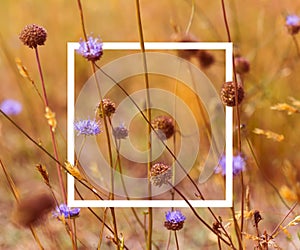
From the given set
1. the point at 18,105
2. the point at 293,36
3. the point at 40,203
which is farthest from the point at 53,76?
the point at 293,36

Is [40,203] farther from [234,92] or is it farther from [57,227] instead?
[234,92]

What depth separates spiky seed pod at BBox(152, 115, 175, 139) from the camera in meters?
0.85

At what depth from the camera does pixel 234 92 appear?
797 mm

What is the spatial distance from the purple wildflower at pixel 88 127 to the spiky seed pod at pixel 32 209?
0.37 ft

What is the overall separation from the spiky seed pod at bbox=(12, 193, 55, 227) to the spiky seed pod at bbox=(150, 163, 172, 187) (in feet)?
0.50

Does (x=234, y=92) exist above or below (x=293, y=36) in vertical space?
below

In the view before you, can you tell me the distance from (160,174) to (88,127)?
117mm

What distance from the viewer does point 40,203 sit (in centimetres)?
85

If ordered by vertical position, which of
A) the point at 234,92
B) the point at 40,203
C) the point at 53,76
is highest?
the point at 53,76

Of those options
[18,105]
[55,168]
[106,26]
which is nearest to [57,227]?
[55,168]

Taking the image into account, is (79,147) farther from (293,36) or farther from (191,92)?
(293,36)

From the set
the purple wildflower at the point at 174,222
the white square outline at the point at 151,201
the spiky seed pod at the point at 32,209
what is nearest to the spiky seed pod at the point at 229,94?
the white square outline at the point at 151,201

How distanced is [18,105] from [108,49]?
0.75ft

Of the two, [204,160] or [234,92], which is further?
[204,160]
